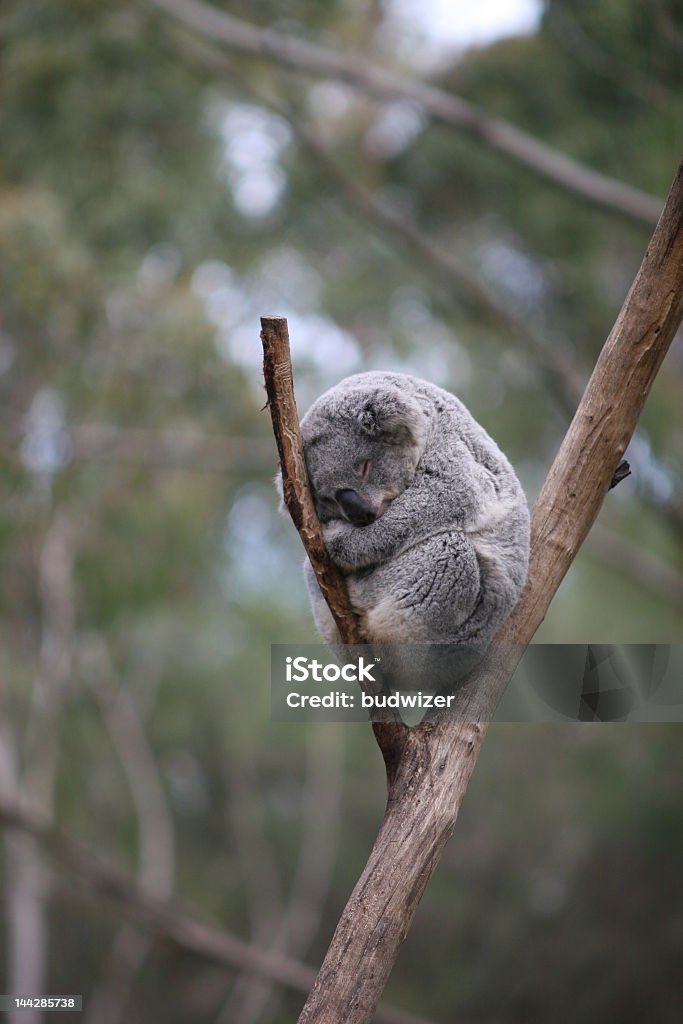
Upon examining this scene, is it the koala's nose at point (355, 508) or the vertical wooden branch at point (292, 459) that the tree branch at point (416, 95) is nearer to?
the koala's nose at point (355, 508)

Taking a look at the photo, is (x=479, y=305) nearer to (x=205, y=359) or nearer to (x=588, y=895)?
(x=205, y=359)

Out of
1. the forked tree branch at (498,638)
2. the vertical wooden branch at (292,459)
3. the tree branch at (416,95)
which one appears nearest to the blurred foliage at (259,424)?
the tree branch at (416,95)

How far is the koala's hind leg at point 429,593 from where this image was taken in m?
2.38

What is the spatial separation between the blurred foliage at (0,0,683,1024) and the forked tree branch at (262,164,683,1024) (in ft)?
9.21

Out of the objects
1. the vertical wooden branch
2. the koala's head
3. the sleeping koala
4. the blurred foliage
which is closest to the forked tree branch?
the vertical wooden branch

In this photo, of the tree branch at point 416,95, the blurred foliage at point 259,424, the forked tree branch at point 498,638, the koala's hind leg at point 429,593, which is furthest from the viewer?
the blurred foliage at point 259,424

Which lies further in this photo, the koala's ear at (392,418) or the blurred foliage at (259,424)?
the blurred foliage at (259,424)

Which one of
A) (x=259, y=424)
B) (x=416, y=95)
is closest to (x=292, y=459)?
(x=416, y=95)

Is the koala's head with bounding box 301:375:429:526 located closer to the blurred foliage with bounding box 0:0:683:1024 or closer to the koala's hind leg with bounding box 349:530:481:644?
the koala's hind leg with bounding box 349:530:481:644

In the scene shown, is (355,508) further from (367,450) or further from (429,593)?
(429,593)

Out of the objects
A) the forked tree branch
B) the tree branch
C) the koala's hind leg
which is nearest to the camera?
the forked tree branch

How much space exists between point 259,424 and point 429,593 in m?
5.76

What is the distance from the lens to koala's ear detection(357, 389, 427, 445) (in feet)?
7.98

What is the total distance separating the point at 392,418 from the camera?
2432 millimetres
